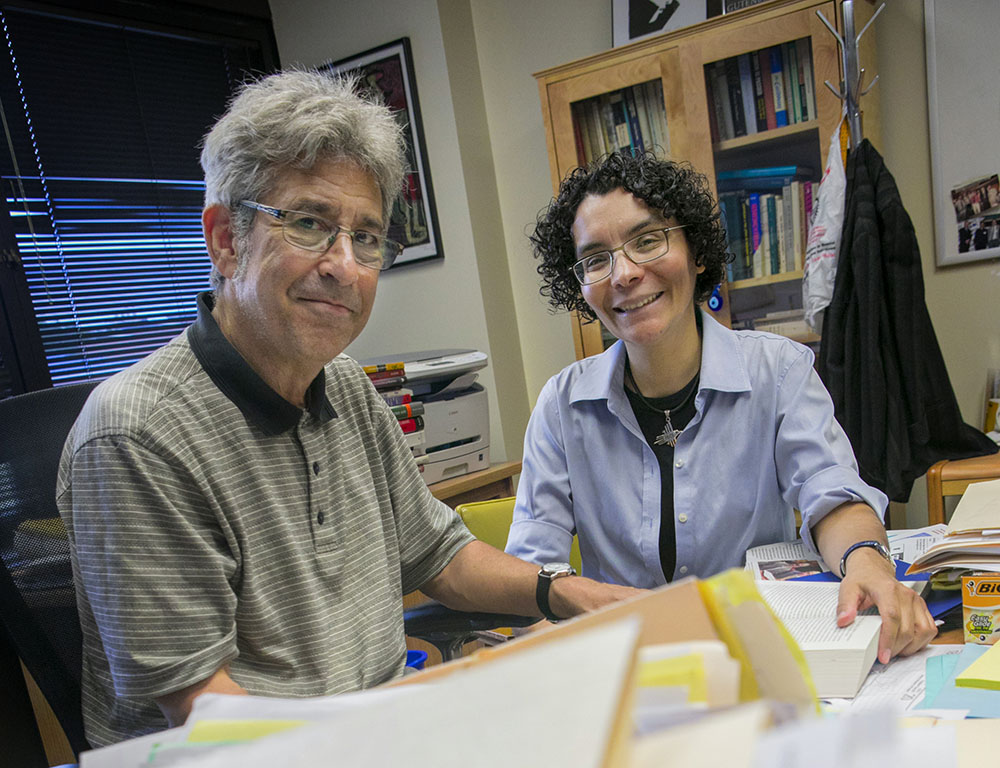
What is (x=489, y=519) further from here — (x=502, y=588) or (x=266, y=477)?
(x=266, y=477)

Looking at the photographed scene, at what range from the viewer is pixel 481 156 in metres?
3.15

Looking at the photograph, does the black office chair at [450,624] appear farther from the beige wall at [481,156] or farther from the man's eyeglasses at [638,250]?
the beige wall at [481,156]

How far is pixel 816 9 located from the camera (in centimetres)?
234

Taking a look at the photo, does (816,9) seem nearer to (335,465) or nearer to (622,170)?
(622,170)

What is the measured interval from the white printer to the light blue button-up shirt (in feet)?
2.89

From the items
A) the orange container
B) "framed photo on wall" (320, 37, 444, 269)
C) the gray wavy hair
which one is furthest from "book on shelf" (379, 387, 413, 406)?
the orange container

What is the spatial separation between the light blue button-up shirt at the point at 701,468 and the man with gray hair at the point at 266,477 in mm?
253

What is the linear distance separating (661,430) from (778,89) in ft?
5.02

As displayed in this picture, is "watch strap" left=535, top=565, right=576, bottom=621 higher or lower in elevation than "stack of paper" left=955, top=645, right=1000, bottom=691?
lower

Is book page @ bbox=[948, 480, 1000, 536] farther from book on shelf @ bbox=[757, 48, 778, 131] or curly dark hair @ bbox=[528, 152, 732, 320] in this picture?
book on shelf @ bbox=[757, 48, 778, 131]

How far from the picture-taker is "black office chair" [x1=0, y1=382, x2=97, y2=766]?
961 mm

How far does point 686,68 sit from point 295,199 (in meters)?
1.85

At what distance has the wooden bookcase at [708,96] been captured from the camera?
2391 millimetres

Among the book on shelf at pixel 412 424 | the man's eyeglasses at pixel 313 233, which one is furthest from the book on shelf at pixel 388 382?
the man's eyeglasses at pixel 313 233
